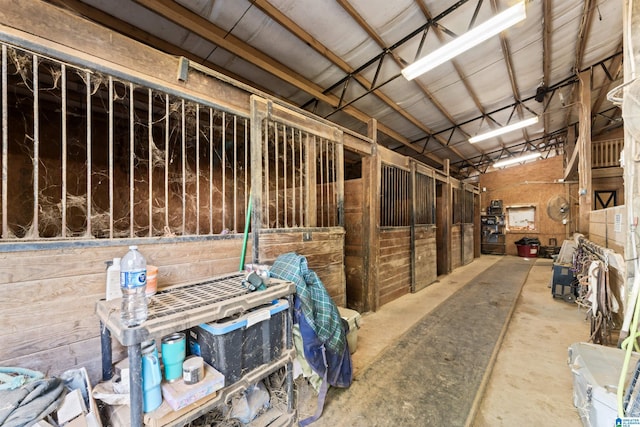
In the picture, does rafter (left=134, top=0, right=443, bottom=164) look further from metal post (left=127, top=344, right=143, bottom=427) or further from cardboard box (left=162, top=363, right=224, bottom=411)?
cardboard box (left=162, top=363, right=224, bottom=411)

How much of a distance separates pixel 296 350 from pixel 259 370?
362mm

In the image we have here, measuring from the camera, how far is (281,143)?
8.18 feet

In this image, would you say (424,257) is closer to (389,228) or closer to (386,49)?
(389,228)

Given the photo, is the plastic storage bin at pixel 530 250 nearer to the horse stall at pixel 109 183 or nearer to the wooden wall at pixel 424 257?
the wooden wall at pixel 424 257

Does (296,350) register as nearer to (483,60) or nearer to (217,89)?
(217,89)

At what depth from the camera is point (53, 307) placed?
1176 millimetres

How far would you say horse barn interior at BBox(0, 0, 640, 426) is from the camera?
118 centimetres

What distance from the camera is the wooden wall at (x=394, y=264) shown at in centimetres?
366

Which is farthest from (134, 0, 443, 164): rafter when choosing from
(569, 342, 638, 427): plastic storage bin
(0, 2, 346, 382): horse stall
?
(569, 342, 638, 427): plastic storage bin

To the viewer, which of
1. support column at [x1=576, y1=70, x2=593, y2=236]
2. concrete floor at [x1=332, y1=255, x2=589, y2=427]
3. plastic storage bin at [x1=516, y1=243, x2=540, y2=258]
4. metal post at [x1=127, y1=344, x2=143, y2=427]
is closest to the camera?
metal post at [x1=127, y1=344, x2=143, y2=427]

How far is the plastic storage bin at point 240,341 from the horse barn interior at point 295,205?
0.07ft

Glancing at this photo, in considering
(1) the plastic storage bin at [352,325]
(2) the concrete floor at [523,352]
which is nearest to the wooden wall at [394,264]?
(2) the concrete floor at [523,352]

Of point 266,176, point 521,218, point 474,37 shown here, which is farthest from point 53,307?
point 521,218

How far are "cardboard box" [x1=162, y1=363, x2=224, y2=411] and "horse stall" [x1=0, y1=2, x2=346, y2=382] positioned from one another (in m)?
0.56
